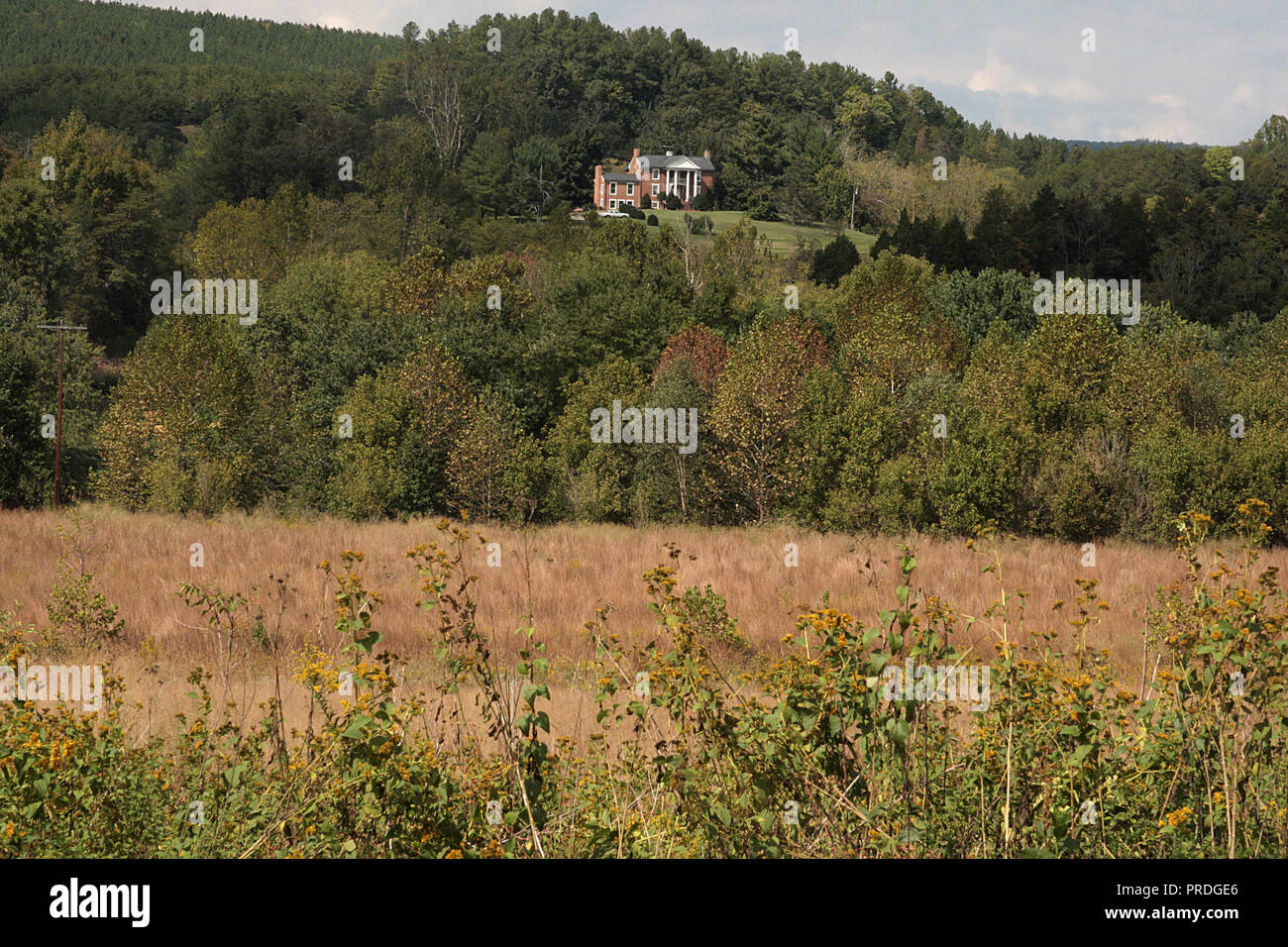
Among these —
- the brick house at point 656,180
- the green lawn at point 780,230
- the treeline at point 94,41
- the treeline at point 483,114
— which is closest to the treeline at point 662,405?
the treeline at point 483,114

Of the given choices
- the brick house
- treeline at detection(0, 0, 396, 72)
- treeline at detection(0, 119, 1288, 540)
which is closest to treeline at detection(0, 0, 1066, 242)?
treeline at detection(0, 0, 396, 72)

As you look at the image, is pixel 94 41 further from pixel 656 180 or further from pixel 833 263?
pixel 833 263

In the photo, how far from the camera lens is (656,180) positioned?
13112 centimetres

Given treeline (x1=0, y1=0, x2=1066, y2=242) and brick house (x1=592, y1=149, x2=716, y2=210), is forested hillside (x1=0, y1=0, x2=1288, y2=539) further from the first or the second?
brick house (x1=592, y1=149, x2=716, y2=210)

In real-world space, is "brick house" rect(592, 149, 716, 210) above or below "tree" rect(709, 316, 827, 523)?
above

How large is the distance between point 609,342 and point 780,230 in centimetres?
5972

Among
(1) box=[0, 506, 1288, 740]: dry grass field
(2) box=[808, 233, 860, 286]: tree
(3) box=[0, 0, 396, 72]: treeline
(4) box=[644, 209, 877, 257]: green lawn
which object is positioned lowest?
(1) box=[0, 506, 1288, 740]: dry grass field

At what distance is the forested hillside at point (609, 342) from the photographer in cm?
3603

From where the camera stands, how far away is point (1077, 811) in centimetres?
453

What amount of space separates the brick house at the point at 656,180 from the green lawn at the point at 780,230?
896 cm

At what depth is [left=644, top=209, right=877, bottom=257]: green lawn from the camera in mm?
96188

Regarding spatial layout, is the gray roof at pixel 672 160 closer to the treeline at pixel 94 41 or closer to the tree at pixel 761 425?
the treeline at pixel 94 41

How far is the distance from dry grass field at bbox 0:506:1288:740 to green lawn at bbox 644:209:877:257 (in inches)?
2538

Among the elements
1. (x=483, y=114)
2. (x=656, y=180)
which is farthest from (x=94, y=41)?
(x=656, y=180)
